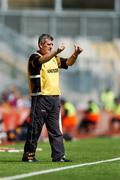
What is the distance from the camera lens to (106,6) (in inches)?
1845

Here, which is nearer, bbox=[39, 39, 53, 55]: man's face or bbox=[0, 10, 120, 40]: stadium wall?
bbox=[39, 39, 53, 55]: man's face

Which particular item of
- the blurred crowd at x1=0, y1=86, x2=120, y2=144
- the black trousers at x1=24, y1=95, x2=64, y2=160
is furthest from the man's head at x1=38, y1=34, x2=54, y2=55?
the blurred crowd at x1=0, y1=86, x2=120, y2=144

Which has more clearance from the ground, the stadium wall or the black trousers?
the stadium wall

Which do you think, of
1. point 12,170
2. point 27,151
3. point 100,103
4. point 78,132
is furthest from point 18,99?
point 12,170

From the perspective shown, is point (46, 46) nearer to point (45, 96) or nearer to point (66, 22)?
point (45, 96)

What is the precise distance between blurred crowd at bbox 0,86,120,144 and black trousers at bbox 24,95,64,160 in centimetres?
1298

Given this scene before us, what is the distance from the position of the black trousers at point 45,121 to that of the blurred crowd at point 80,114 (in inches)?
511

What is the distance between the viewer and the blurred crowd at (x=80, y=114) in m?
27.5

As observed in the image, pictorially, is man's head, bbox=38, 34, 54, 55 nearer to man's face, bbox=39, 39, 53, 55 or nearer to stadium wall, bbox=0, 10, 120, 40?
man's face, bbox=39, 39, 53, 55

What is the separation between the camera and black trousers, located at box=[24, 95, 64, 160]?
44.3 ft

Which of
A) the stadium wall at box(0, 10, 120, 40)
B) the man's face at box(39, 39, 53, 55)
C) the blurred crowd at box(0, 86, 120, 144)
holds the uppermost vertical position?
the stadium wall at box(0, 10, 120, 40)

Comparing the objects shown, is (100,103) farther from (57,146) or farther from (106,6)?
(57,146)

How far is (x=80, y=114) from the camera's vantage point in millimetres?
31531

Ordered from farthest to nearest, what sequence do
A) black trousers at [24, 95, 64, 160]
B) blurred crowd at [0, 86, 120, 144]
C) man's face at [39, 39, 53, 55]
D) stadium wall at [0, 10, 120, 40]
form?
stadium wall at [0, 10, 120, 40] < blurred crowd at [0, 86, 120, 144] < black trousers at [24, 95, 64, 160] < man's face at [39, 39, 53, 55]
